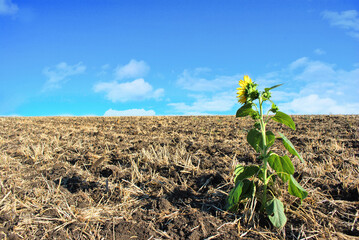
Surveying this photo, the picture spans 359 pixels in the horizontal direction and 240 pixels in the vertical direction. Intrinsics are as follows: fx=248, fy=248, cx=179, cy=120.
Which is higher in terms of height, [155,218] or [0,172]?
[0,172]

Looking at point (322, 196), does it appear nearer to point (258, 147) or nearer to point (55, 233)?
point (258, 147)

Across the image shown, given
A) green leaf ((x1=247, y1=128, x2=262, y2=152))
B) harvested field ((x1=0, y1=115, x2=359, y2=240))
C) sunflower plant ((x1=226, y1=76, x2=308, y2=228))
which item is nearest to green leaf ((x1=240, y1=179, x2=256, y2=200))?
sunflower plant ((x1=226, y1=76, x2=308, y2=228))

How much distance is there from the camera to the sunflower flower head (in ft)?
6.97

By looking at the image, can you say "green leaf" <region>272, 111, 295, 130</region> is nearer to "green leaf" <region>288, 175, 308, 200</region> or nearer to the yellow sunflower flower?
the yellow sunflower flower

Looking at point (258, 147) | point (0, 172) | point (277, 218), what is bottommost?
point (277, 218)

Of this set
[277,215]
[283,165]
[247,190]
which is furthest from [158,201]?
[283,165]

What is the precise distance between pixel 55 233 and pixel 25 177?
67.8 inches

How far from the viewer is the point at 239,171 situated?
2.29 metres

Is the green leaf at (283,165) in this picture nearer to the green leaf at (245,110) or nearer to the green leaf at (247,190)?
the green leaf at (247,190)

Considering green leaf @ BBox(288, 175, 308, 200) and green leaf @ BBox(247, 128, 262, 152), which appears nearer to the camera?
green leaf @ BBox(288, 175, 308, 200)

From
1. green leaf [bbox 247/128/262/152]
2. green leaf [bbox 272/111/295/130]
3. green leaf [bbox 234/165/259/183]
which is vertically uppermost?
green leaf [bbox 272/111/295/130]

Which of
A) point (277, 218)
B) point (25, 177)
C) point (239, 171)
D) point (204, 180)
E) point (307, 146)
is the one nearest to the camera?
point (277, 218)

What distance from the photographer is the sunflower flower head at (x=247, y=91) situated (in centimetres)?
212

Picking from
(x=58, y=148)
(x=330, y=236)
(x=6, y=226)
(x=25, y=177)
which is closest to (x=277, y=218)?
(x=330, y=236)
